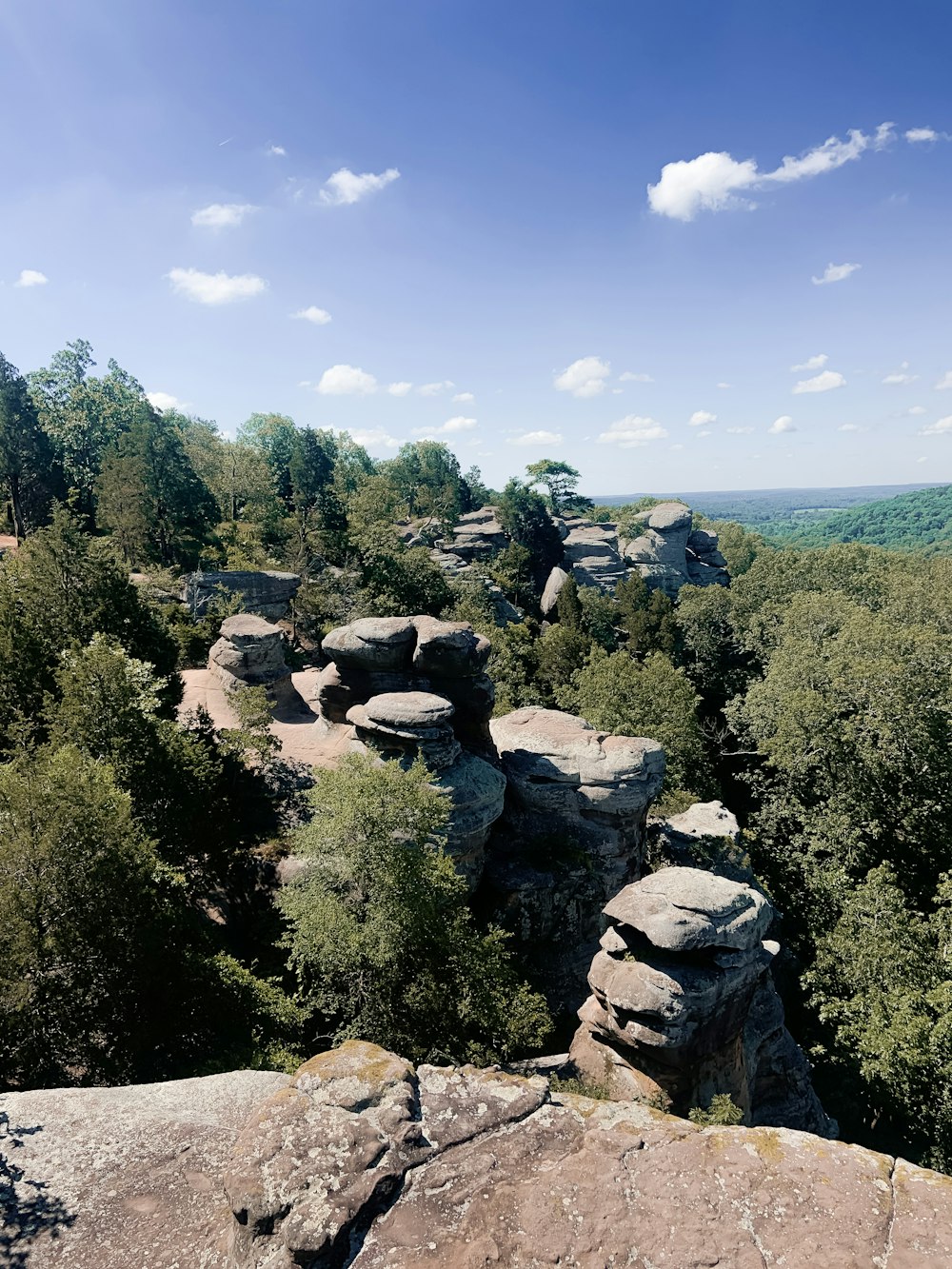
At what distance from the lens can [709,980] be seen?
1655cm

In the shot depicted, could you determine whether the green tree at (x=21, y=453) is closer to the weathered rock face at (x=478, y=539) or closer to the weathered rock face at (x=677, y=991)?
the weathered rock face at (x=478, y=539)

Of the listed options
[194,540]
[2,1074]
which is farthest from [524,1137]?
[194,540]

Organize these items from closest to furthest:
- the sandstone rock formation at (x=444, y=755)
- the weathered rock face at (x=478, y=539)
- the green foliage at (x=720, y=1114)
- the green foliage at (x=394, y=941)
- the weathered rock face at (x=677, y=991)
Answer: the green foliage at (x=720, y=1114)
the green foliage at (x=394, y=941)
the weathered rock face at (x=677, y=991)
the sandstone rock formation at (x=444, y=755)
the weathered rock face at (x=478, y=539)

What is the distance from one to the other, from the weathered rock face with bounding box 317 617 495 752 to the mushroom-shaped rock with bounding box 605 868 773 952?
393 inches

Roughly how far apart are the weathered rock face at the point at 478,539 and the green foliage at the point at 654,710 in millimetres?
38802

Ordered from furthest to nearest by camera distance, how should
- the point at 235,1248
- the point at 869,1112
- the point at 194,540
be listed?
the point at 194,540, the point at 869,1112, the point at 235,1248

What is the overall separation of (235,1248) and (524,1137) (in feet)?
12.8

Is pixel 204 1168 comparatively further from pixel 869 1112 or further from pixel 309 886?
pixel 869 1112

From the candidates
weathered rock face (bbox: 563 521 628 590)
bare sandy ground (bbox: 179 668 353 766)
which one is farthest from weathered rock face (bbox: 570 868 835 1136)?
weathered rock face (bbox: 563 521 628 590)

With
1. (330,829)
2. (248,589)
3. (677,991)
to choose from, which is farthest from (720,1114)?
(248,589)

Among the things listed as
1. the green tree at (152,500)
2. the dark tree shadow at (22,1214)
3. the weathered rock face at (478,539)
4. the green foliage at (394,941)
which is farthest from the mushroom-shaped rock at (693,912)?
the weathered rock face at (478,539)

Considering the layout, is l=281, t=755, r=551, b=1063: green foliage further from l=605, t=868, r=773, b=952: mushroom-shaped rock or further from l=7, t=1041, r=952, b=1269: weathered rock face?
l=7, t=1041, r=952, b=1269: weathered rock face

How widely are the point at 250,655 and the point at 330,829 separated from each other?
60.6ft

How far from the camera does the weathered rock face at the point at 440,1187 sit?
699 cm
